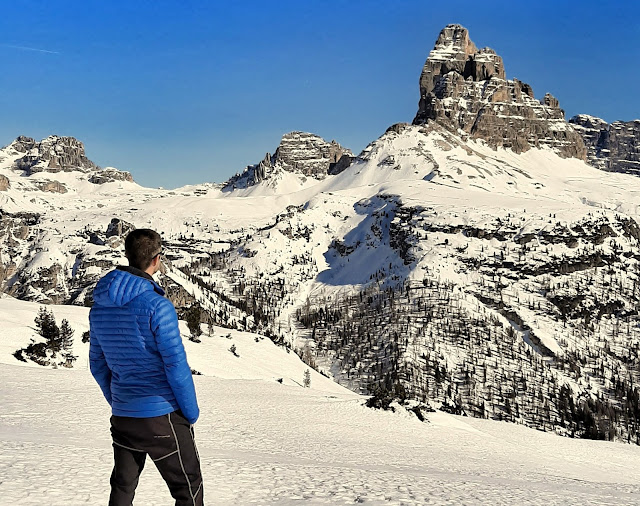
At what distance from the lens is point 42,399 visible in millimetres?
22484

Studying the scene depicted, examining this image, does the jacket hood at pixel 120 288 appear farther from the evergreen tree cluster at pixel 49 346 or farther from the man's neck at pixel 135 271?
the evergreen tree cluster at pixel 49 346

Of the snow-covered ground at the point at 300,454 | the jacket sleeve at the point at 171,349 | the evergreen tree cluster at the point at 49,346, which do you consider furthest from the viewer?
the evergreen tree cluster at the point at 49,346

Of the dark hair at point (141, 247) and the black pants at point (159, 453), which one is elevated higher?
the dark hair at point (141, 247)

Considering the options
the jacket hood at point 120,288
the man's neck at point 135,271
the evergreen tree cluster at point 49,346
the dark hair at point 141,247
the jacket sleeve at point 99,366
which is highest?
the dark hair at point 141,247

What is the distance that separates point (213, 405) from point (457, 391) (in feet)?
548

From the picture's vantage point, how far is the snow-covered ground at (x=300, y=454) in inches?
451

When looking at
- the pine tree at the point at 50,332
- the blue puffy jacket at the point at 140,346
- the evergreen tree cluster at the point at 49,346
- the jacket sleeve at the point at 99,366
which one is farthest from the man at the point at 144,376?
the pine tree at the point at 50,332

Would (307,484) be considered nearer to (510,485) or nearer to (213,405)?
→ (510,485)

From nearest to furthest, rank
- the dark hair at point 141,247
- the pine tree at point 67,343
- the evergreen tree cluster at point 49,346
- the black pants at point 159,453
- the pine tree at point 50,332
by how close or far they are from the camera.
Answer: the black pants at point 159,453 < the dark hair at point 141,247 < the evergreen tree cluster at point 49,346 < the pine tree at point 50,332 < the pine tree at point 67,343

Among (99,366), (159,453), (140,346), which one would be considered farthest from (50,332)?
(140,346)

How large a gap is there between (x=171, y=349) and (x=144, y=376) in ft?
1.79

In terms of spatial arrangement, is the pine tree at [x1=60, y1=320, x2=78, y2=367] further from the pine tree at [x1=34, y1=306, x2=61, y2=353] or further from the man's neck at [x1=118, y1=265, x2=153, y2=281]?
the man's neck at [x1=118, y1=265, x2=153, y2=281]

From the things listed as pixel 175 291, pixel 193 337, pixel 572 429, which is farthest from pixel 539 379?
pixel 193 337

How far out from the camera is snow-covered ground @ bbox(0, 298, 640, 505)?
451 inches
